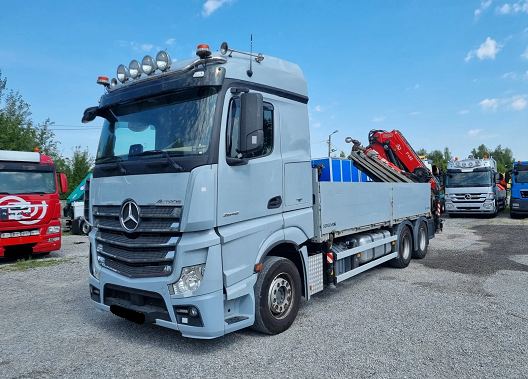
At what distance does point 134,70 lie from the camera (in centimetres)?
445

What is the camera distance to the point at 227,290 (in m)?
3.80

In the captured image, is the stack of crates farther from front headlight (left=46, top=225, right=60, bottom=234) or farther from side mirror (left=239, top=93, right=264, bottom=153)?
side mirror (left=239, top=93, right=264, bottom=153)

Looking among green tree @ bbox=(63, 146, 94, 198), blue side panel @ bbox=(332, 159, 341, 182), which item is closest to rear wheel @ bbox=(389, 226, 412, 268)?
blue side panel @ bbox=(332, 159, 341, 182)

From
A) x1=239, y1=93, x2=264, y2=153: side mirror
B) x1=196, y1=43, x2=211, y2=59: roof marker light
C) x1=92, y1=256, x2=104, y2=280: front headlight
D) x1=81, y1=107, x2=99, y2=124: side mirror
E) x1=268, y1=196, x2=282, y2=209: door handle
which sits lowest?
x1=92, y1=256, x2=104, y2=280: front headlight

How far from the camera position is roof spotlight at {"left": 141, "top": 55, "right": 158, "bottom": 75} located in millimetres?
4250

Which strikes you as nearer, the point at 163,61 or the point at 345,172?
the point at 163,61

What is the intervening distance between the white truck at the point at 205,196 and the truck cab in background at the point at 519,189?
16688 mm

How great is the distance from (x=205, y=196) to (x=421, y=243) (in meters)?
6.96

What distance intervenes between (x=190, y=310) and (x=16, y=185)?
299 inches

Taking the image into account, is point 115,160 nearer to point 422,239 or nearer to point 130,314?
point 130,314

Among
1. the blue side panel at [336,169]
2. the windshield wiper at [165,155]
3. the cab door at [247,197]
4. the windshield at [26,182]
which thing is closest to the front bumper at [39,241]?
the windshield at [26,182]

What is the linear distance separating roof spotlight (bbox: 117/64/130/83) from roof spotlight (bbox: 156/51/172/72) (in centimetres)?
57

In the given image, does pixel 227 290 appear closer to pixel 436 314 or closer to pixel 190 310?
pixel 190 310

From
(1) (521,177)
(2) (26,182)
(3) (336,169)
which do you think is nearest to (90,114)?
(2) (26,182)
